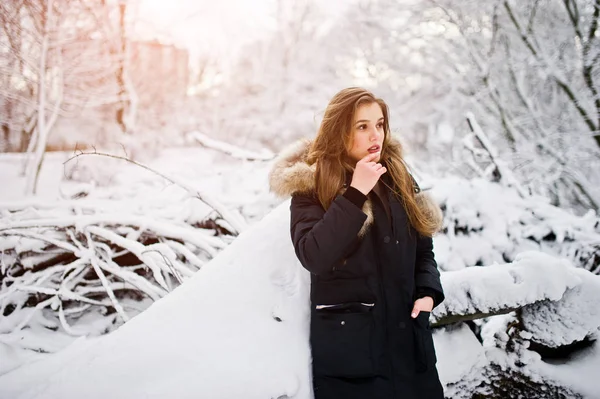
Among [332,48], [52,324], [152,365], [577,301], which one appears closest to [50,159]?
[52,324]

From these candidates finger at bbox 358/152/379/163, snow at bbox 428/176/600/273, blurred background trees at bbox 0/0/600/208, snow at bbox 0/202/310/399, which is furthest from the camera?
blurred background trees at bbox 0/0/600/208

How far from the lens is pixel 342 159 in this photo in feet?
5.32

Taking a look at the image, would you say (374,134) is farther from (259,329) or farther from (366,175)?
(259,329)

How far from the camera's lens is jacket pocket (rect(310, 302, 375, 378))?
1.35 m

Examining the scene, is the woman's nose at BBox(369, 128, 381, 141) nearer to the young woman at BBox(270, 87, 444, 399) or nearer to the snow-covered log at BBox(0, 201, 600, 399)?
the young woman at BBox(270, 87, 444, 399)

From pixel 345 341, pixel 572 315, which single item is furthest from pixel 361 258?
pixel 572 315

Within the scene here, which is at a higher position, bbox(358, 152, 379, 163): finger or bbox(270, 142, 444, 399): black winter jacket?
bbox(358, 152, 379, 163): finger

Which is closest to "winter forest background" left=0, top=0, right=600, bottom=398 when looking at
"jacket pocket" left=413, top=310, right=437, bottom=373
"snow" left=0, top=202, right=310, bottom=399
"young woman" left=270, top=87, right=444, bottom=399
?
"snow" left=0, top=202, right=310, bottom=399

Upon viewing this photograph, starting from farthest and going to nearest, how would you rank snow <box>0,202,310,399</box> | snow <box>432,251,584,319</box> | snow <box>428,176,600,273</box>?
snow <box>428,176,600,273</box>, snow <box>432,251,584,319</box>, snow <box>0,202,310,399</box>

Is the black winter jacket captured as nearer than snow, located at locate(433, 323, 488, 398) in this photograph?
Yes

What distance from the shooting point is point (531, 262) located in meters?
2.11

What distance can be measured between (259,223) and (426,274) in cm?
90

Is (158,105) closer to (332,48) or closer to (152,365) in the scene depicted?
(332,48)

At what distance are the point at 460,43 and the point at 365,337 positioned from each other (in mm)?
8074
